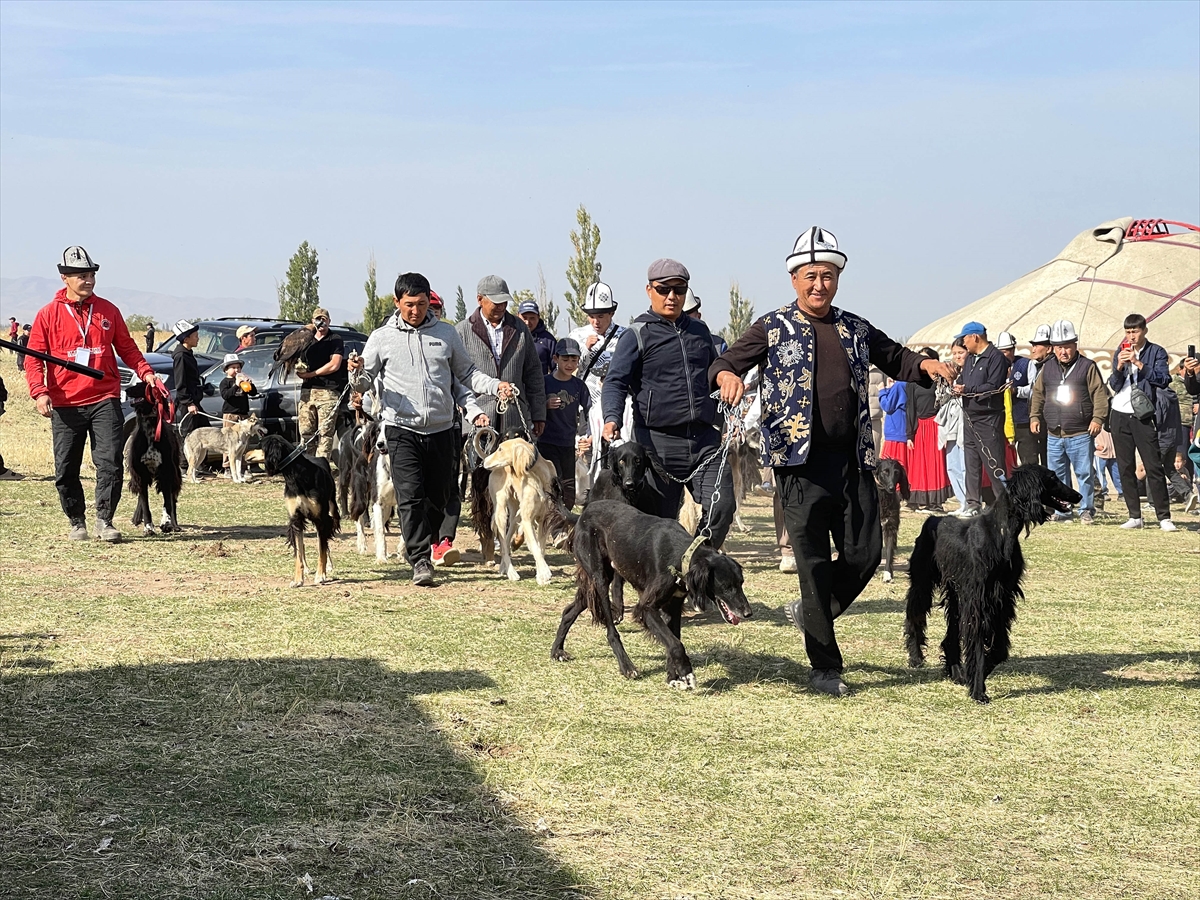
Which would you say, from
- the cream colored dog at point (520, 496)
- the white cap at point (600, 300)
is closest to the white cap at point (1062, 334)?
the white cap at point (600, 300)

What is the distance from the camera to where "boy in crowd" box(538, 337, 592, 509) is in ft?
34.7

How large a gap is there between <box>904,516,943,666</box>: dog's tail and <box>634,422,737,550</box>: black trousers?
136 cm

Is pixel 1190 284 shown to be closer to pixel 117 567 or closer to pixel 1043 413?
pixel 1043 413

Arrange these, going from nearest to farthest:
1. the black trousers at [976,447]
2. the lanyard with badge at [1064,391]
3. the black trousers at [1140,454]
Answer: the black trousers at [1140,454]
the black trousers at [976,447]
the lanyard with badge at [1064,391]

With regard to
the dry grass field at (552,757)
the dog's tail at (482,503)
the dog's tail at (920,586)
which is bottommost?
the dry grass field at (552,757)

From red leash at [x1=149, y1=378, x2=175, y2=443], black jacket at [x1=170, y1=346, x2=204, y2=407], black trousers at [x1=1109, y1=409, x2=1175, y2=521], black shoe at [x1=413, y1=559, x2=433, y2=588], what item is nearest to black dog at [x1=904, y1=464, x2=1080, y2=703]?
black shoe at [x1=413, y1=559, x2=433, y2=588]

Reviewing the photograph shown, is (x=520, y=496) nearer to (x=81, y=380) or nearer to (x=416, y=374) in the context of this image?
(x=416, y=374)

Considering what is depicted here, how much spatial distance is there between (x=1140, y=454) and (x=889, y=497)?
5693mm

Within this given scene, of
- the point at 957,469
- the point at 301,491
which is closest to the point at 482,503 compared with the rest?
the point at 301,491

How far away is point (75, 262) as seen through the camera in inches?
435

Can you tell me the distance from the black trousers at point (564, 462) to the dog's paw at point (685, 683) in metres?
4.35

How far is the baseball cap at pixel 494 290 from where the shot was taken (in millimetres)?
10023

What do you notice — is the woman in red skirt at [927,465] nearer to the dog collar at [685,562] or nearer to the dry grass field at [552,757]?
the dry grass field at [552,757]

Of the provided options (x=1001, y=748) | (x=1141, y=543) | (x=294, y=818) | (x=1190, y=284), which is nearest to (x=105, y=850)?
(x=294, y=818)
